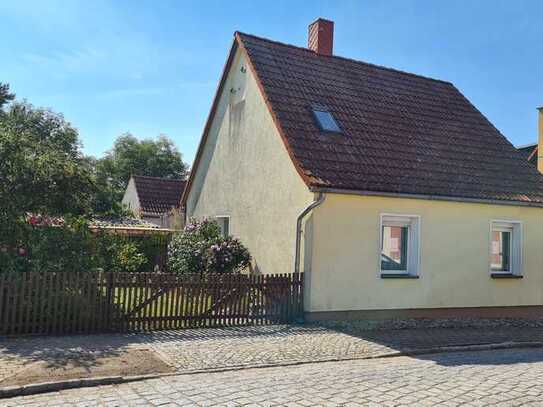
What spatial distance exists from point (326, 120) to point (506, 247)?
19.1 ft

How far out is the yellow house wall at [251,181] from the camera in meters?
12.2

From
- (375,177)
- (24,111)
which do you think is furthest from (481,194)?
(24,111)

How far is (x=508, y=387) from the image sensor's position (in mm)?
6852

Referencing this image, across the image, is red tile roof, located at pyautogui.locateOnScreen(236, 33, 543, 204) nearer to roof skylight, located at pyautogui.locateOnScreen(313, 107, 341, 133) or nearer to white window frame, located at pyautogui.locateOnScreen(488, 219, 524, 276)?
roof skylight, located at pyautogui.locateOnScreen(313, 107, 341, 133)

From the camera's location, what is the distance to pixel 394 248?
489 inches

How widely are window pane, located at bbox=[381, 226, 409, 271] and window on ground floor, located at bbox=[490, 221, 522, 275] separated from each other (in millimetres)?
2757

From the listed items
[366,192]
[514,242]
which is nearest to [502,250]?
[514,242]

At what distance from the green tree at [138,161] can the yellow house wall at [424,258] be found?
4528 centimetres

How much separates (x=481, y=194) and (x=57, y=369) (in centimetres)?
1029

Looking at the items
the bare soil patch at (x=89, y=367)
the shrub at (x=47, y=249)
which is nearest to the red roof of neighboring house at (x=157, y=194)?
the shrub at (x=47, y=249)

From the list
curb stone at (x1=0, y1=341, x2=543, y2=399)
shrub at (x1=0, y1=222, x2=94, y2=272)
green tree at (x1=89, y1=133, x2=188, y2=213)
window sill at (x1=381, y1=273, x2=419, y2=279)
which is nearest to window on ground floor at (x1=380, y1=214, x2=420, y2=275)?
window sill at (x1=381, y1=273, x2=419, y2=279)

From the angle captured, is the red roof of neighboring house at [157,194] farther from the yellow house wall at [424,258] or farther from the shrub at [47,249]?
the yellow house wall at [424,258]

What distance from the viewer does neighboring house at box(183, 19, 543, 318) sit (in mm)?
11453

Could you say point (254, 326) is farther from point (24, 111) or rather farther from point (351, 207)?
point (24, 111)
